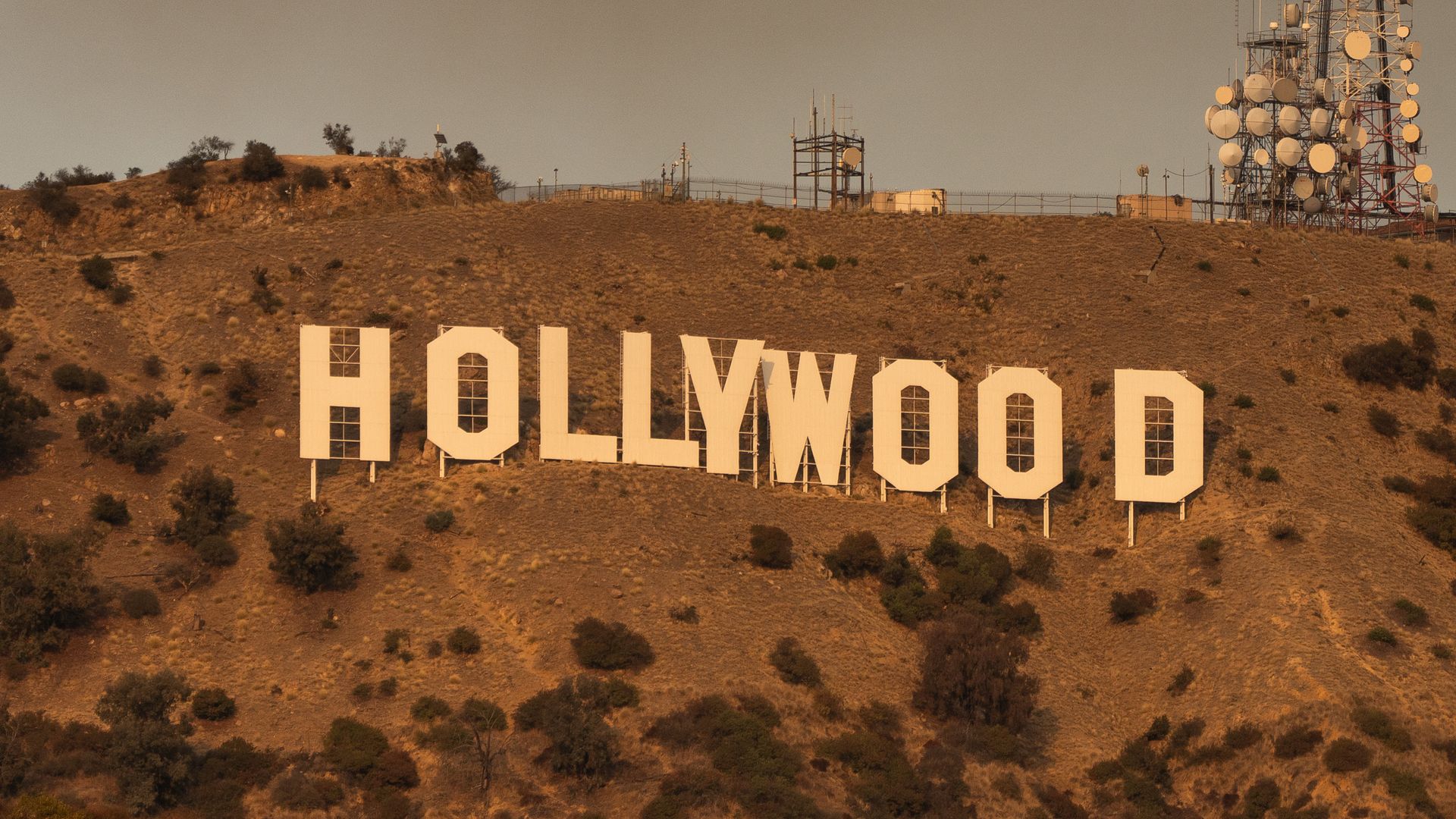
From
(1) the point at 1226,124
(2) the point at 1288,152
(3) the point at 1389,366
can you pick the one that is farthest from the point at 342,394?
(2) the point at 1288,152

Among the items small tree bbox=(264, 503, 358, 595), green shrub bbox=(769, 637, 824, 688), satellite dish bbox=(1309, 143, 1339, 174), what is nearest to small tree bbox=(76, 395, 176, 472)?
small tree bbox=(264, 503, 358, 595)

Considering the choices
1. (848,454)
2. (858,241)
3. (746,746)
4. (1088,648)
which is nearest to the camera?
(746,746)

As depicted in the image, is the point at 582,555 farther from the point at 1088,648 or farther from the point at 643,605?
the point at 1088,648

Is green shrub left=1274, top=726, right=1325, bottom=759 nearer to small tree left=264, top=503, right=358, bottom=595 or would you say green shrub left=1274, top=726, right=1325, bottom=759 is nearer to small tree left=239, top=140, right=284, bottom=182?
small tree left=264, top=503, right=358, bottom=595

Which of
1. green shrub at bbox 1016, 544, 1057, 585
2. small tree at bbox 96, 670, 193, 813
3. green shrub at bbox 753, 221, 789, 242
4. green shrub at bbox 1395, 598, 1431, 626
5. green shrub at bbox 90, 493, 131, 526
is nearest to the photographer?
small tree at bbox 96, 670, 193, 813

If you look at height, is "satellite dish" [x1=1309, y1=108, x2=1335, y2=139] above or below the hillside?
above

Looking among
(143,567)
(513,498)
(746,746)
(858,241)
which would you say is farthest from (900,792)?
(858,241)

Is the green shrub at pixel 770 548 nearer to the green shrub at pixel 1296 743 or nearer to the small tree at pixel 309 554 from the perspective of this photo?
the small tree at pixel 309 554
